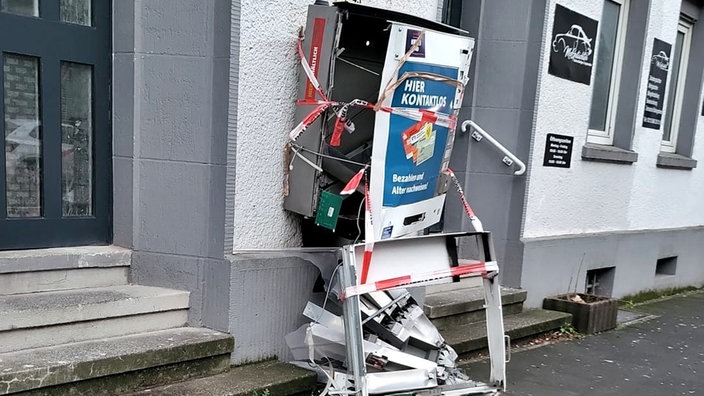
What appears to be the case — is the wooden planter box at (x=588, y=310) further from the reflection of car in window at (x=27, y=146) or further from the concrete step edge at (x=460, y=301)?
the reflection of car in window at (x=27, y=146)

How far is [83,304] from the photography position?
10.7ft

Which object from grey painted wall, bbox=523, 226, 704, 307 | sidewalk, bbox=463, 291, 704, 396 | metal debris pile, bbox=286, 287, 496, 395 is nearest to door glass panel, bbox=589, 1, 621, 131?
grey painted wall, bbox=523, 226, 704, 307

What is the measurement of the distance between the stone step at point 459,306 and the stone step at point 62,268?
7.66 ft

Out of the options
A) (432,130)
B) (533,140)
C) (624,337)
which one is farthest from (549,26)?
(624,337)

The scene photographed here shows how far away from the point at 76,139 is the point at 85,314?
108cm

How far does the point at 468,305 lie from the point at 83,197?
10.2ft

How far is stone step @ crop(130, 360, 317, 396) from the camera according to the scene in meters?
3.30

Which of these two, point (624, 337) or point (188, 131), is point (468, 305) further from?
point (188, 131)

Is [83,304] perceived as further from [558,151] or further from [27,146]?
[558,151]

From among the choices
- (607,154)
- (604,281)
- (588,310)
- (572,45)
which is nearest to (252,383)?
(588,310)

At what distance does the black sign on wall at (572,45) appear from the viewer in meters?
5.85

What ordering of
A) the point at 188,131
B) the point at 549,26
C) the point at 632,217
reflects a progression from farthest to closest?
the point at 632,217
the point at 549,26
the point at 188,131

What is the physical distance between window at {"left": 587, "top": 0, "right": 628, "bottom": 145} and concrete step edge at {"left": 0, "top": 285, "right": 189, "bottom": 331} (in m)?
5.16

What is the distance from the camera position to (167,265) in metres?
3.74
